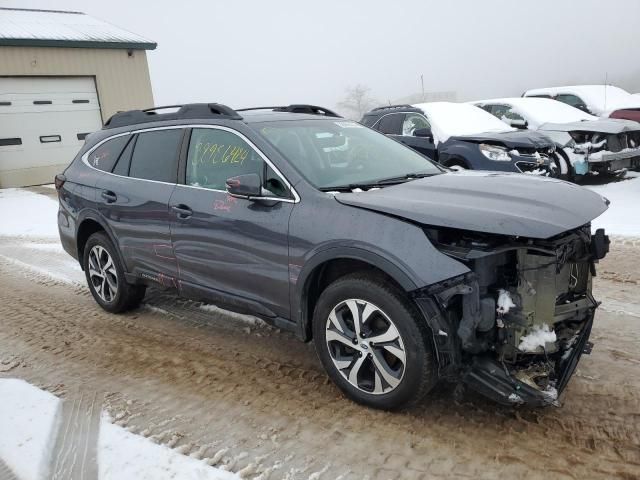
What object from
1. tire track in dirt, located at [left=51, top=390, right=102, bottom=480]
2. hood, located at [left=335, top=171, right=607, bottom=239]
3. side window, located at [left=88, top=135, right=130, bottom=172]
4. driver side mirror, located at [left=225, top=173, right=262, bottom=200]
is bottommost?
tire track in dirt, located at [left=51, top=390, right=102, bottom=480]

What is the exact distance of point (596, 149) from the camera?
891 centimetres

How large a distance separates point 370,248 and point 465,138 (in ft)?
19.2

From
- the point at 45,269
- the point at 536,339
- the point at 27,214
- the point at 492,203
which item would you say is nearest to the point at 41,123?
the point at 27,214

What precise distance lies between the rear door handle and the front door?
0.91 meters

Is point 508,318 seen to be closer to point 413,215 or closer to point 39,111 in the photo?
point 413,215

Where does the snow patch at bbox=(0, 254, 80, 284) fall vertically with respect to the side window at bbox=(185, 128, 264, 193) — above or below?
below

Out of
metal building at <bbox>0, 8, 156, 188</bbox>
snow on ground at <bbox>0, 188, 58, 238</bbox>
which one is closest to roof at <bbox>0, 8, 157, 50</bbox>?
metal building at <bbox>0, 8, 156, 188</bbox>

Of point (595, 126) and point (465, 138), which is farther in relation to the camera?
point (595, 126)

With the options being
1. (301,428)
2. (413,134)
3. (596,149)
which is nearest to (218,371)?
(301,428)

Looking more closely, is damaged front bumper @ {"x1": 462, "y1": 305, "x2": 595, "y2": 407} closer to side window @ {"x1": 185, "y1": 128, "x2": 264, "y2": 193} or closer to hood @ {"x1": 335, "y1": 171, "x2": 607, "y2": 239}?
hood @ {"x1": 335, "y1": 171, "x2": 607, "y2": 239}

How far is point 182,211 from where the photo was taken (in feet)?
12.8

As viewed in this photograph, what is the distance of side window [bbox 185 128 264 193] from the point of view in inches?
143

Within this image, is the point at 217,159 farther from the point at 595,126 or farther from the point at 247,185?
the point at 595,126

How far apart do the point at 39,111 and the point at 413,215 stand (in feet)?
51.7
